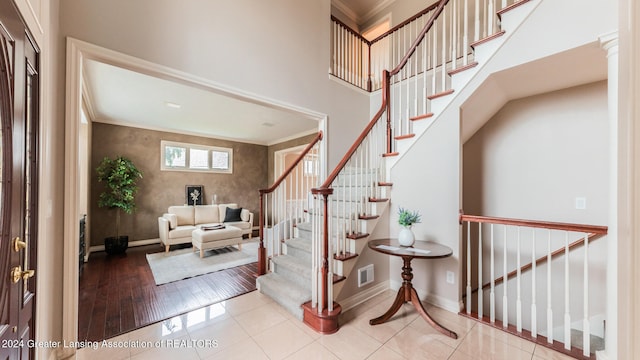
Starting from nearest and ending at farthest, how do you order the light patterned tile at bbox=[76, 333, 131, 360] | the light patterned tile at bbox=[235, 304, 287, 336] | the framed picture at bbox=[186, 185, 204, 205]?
the light patterned tile at bbox=[76, 333, 131, 360], the light patterned tile at bbox=[235, 304, 287, 336], the framed picture at bbox=[186, 185, 204, 205]

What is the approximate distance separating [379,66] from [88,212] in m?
5.98

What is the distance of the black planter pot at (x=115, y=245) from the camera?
4514 mm

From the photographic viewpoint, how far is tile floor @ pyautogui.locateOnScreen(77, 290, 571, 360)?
183cm

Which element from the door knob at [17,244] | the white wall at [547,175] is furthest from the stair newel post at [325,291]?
the white wall at [547,175]

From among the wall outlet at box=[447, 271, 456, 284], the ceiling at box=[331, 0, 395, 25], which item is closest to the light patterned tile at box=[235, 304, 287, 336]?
the wall outlet at box=[447, 271, 456, 284]

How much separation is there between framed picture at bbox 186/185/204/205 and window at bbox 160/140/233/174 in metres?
0.45

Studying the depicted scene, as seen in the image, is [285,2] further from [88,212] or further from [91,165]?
[88,212]

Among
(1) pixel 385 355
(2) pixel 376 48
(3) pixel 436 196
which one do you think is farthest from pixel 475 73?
(1) pixel 385 355

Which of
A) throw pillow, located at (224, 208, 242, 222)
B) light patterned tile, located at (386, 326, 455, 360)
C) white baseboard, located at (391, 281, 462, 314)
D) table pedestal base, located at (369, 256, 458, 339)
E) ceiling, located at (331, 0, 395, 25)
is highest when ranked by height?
ceiling, located at (331, 0, 395, 25)

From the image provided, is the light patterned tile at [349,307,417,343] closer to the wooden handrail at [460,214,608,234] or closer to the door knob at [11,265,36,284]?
the wooden handrail at [460,214,608,234]

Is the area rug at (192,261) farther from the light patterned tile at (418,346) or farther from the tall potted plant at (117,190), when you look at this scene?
the light patterned tile at (418,346)

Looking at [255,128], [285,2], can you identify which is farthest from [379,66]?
[255,128]

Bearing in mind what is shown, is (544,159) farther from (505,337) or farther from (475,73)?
(505,337)

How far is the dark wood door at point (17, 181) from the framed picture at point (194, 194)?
16.3ft
